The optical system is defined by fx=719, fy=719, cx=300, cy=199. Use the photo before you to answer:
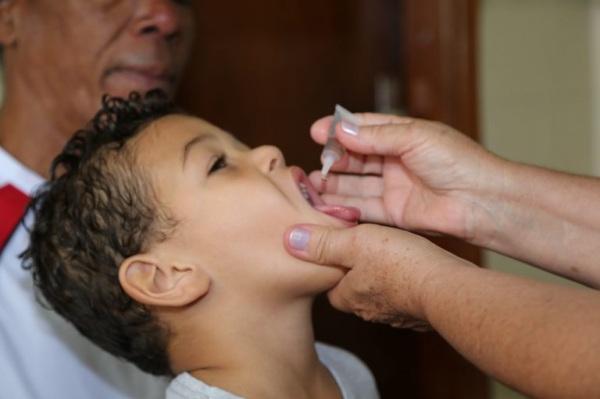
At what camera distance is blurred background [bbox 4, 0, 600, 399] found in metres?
2.00

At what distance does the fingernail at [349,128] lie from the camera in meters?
1.05

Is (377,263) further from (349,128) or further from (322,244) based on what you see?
(349,128)

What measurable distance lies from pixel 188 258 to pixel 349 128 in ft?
0.98

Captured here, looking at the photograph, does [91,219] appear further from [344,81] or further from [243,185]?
[344,81]

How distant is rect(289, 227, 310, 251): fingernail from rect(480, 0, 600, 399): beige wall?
1.20 meters

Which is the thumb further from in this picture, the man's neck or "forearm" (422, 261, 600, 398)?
the man's neck

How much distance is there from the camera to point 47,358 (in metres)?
1.20

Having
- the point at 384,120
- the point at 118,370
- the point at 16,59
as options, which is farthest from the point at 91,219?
the point at 16,59

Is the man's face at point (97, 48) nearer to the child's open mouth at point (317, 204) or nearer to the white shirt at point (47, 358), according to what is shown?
the white shirt at point (47, 358)

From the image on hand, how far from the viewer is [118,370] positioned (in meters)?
1.24

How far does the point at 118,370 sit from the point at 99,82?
0.54m

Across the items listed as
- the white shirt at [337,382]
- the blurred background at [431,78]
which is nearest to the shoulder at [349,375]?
the white shirt at [337,382]

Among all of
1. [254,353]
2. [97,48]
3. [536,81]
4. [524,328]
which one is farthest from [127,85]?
[536,81]

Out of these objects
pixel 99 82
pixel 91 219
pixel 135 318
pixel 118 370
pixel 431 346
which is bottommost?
pixel 431 346
